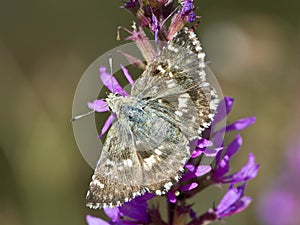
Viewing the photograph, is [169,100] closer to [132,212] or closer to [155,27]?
[155,27]

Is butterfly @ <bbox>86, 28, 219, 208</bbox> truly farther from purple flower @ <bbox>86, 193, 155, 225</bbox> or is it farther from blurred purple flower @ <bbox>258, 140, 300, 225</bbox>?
blurred purple flower @ <bbox>258, 140, 300, 225</bbox>

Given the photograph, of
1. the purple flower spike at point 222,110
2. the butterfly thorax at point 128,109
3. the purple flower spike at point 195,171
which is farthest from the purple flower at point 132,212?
the purple flower spike at point 222,110

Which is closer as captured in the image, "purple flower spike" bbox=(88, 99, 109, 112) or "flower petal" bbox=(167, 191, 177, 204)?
"flower petal" bbox=(167, 191, 177, 204)

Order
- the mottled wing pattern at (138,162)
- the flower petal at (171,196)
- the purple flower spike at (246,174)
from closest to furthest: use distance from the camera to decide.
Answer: the mottled wing pattern at (138,162) → the flower petal at (171,196) → the purple flower spike at (246,174)

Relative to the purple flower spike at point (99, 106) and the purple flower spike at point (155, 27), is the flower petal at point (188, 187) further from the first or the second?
the purple flower spike at point (155, 27)

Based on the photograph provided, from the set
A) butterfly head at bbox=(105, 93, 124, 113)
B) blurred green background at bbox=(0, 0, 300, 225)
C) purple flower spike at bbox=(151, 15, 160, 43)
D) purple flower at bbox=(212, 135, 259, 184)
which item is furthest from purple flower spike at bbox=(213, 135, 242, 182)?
blurred green background at bbox=(0, 0, 300, 225)

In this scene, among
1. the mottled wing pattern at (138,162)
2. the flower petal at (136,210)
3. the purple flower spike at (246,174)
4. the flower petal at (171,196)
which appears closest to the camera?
the mottled wing pattern at (138,162)
